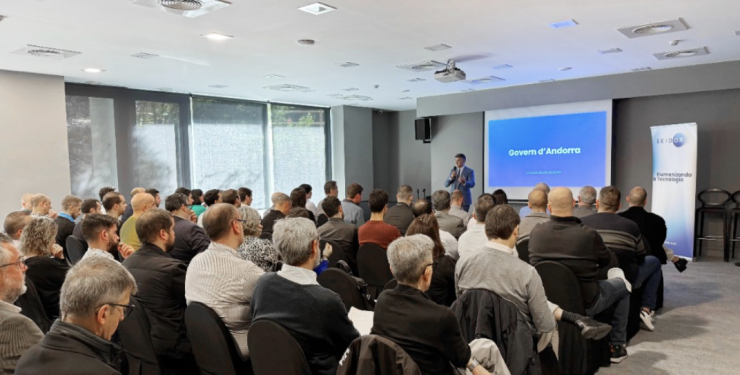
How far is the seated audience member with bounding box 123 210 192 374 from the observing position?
102 inches

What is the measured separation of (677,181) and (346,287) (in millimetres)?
7064

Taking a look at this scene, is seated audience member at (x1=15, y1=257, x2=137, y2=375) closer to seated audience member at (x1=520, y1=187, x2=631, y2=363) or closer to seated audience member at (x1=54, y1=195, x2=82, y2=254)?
seated audience member at (x1=520, y1=187, x2=631, y2=363)

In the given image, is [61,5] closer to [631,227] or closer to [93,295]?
[93,295]

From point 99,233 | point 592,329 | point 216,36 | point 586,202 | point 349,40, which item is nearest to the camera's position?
point 592,329

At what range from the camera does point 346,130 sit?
41.4 feet

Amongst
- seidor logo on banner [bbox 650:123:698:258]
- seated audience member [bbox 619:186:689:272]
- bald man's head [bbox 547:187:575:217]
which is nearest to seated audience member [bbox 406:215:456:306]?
bald man's head [bbox 547:187:575:217]

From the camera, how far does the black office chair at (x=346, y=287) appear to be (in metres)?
3.00

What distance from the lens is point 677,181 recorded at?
25.3 feet

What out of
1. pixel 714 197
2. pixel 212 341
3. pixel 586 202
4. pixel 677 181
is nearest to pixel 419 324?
pixel 212 341

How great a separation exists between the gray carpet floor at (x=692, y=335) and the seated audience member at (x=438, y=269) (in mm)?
1538

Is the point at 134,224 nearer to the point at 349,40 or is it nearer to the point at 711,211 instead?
the point at 349,40

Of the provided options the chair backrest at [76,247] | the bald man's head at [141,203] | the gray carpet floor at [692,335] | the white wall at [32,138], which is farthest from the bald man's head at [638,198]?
the white wall at [32,138]

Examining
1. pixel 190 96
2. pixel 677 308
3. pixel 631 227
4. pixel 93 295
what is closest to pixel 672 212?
pixel 677 308

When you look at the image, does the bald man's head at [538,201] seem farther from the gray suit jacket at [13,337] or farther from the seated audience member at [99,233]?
the gray suit jacket at [13,337]
